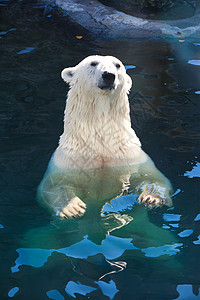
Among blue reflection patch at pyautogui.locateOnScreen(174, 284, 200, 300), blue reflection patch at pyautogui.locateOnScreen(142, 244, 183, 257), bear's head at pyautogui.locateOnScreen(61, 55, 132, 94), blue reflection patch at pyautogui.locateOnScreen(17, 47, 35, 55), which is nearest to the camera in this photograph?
blue reflection patch at pyautogui.locateOnScreen(174, 284, 200, 300)

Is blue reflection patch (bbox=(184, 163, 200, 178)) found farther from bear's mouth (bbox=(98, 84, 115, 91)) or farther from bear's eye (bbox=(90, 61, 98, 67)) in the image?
bear's eye (bbox=(90, 61, 98, 67))

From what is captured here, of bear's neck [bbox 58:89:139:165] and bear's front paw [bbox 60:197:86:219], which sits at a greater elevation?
bear's neck [bbox 58:89:139:165]

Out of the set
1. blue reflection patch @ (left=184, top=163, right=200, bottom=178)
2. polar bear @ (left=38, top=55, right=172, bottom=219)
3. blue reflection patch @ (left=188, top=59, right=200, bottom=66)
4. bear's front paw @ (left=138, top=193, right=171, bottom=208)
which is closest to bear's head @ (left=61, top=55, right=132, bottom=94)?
polar bear @ (left=38, top=55, right=172, bottom=219)

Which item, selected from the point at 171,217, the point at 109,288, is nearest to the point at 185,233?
the point at 171,217

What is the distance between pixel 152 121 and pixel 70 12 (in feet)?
14.7

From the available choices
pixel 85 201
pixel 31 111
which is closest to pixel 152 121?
pixel 31 111

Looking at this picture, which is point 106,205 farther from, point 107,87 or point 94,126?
point 107,87

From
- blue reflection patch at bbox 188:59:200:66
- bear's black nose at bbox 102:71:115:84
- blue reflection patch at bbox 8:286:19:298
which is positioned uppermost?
bear's black nose at bbox 102:71:115:84

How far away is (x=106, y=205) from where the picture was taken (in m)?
4.21

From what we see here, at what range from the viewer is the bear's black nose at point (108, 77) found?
3.97 m

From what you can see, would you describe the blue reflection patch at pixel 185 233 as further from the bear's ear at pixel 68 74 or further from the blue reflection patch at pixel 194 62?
the blue reflection patch at pixel 194 62

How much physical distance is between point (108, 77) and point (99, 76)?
10 cm

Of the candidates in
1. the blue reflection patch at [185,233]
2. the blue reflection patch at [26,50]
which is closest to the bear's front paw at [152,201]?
the blue reflection patch at [185,233]

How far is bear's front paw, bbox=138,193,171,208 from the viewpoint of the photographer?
4.12m
